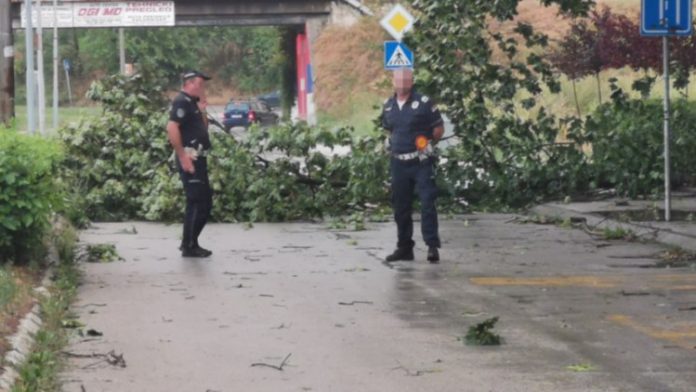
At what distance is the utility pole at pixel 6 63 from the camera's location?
18.6m

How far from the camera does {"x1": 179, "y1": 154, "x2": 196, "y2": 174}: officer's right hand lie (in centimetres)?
1441

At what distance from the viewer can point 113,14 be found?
57.0 meters

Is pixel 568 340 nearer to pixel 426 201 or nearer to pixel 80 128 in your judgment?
pixel 426 201

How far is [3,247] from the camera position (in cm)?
1245

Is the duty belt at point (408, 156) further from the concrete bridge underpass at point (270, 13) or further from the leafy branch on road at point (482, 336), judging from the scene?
the concrete bridge underpass at point (270, 13)

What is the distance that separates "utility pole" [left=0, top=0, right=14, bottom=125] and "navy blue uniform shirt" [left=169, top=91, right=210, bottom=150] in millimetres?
4672

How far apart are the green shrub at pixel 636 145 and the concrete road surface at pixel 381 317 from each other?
4.48 meters

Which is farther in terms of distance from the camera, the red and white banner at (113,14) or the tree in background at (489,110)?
the red and white banner at (113,14)

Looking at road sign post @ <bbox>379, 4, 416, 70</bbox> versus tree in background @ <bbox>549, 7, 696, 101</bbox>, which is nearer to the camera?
road sign post @ <bbox>379, 4, 416, 70</bbox>

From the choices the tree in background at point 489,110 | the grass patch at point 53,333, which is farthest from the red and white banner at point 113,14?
the grass patch at point 53,333

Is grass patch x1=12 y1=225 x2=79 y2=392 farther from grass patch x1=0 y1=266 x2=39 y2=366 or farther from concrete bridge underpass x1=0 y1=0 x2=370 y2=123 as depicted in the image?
concrete bridge underpass x1=0 y1=0 x2=370 y2=123

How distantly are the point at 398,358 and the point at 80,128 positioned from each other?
11933 mm

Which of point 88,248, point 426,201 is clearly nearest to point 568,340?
point 426,201

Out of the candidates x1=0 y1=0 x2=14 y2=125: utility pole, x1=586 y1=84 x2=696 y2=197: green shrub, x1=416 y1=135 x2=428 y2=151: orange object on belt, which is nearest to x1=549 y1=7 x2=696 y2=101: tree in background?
x1=586 y1=84 x2=696 y2=197: green shrub
